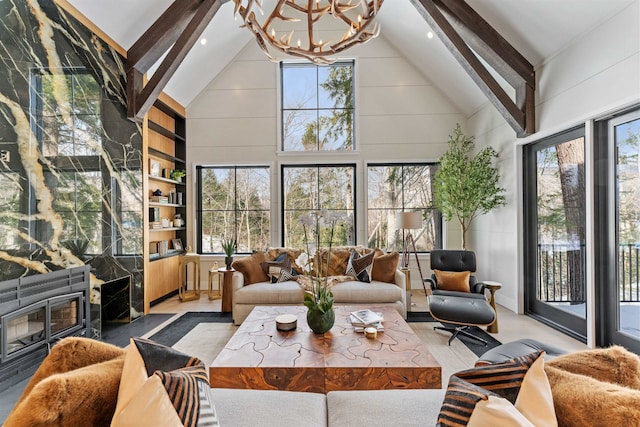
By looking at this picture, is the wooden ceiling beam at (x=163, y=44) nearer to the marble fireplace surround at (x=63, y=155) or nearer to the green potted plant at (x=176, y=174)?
the marble fireplace surround at (x=63, y=155)

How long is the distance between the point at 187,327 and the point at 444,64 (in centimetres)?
504

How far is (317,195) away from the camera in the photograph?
17.2 ft

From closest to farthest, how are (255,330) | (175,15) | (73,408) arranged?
1. (73,408)
2. (255,330)
3. (175,15)

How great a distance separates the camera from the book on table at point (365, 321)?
2.36m

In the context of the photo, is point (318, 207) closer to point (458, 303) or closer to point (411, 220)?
point (411, 220)

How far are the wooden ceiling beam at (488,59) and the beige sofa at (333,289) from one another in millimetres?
2253

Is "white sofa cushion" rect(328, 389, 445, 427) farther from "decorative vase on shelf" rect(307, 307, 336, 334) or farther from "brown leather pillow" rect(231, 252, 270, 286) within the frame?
"brown leather pillow" rect(231, 252, 270, 286)

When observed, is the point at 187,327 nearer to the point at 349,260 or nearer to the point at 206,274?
the point at 206,274

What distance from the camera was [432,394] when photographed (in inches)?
55.6

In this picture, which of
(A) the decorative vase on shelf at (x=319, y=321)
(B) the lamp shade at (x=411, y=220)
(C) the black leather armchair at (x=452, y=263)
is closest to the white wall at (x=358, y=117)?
(B) the lamp shade at (x=411, y=220)

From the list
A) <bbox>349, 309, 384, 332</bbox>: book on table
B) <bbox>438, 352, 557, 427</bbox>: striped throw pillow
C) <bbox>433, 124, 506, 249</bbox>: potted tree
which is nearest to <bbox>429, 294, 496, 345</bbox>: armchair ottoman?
<bbox>349, 309, 384, 332</bbox>: book on table

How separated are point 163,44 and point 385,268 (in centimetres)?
391

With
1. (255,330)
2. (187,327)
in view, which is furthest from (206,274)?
(255,330)

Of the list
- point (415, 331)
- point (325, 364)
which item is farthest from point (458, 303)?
point (325, 364)
